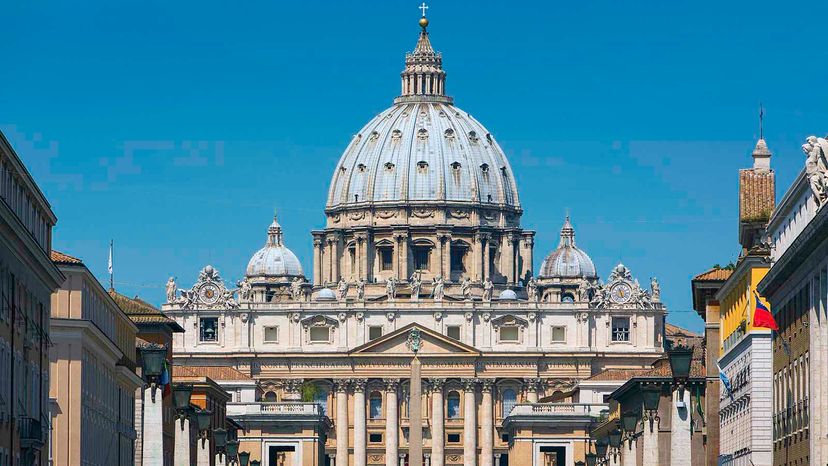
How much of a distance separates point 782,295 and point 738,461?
1263cm

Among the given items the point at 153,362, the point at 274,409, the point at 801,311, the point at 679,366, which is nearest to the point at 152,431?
the point at 153,362

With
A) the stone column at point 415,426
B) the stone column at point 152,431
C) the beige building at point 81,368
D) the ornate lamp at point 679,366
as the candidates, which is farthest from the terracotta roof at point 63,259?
the stone column at point 415,426

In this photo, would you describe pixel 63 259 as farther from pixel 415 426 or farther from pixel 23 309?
pixel 415 426

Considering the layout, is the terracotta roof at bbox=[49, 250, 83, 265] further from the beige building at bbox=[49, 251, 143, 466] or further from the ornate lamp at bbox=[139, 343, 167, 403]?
the ornate lamp at bbox=[139, 343, 167, 403]

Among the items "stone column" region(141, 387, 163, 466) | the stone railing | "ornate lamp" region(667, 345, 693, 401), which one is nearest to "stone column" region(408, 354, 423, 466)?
the stone railing

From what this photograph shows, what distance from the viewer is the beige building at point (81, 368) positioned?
71.4m

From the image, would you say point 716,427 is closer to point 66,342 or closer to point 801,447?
point 66,342

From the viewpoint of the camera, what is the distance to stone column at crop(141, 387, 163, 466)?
59.7 m

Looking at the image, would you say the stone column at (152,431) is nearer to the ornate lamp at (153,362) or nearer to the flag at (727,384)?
the ornate lamp at (153,362)

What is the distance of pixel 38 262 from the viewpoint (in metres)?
60.6

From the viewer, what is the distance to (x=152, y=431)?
60.7 meters

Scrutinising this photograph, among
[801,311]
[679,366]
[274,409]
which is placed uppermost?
[274,409]

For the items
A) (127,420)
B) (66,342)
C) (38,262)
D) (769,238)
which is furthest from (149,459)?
(127,420)

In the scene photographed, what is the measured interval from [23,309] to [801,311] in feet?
52.4
